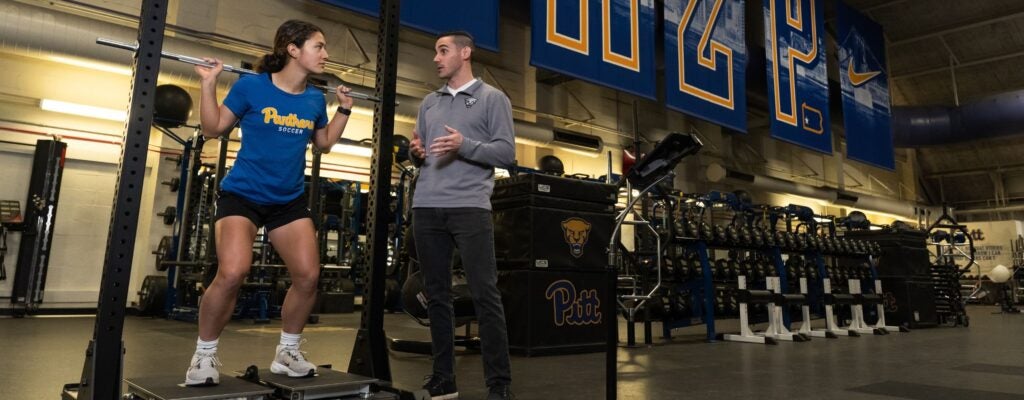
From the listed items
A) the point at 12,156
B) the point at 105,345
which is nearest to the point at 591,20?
the point at 105,345

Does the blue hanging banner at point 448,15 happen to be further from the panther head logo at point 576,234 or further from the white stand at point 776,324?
the white stand at point 776,324

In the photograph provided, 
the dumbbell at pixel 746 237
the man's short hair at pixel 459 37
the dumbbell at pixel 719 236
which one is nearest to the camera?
the man's short hair at pixel 459 37

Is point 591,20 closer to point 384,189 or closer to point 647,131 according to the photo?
point 384,189

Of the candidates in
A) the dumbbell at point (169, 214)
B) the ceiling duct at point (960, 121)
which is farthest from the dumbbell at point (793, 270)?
the ceiling duct at point (960, 121)

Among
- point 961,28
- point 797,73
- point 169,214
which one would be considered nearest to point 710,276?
point 797,73

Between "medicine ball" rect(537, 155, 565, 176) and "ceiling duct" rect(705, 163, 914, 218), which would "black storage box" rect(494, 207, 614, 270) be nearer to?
"medicine ball" rect(537, 155, 565, 176)

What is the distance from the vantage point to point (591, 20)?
5844 mm

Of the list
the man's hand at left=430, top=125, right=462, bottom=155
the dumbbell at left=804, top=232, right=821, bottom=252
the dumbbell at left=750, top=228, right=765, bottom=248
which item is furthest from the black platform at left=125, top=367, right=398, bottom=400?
the dumbbell at left=804, top=232, right=821, bottom=252

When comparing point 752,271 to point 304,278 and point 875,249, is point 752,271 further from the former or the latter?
point 304,278

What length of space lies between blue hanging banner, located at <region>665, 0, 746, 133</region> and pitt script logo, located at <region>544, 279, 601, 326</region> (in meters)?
3.51

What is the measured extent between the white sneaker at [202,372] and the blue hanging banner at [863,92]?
9.67m

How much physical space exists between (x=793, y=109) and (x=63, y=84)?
8.84 m

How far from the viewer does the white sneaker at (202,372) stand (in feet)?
5.33

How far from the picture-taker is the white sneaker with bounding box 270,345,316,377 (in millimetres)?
1822
